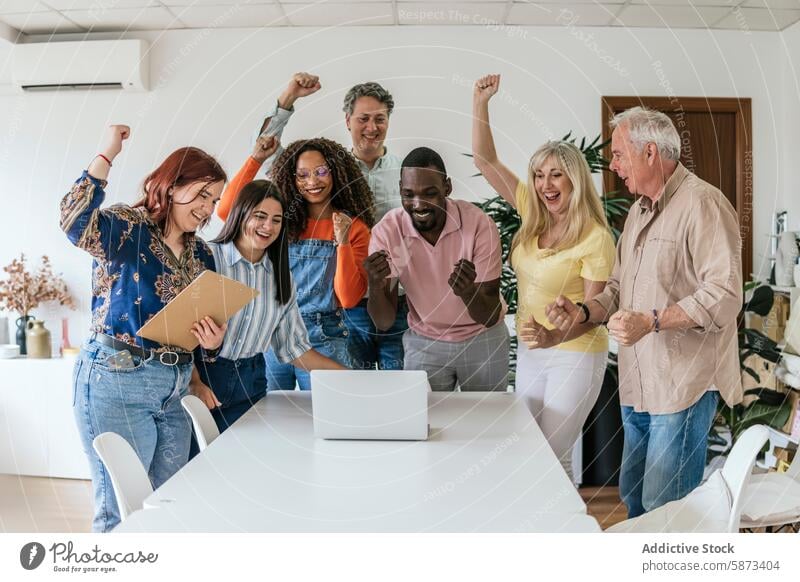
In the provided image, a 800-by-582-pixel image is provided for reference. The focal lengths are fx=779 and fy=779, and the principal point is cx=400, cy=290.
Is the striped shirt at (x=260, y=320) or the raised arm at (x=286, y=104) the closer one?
the striped shirt at (x=260, y=320)

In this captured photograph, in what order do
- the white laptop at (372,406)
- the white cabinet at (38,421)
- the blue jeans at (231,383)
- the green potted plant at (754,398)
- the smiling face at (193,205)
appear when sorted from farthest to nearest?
1. the white cabinet at (38,421)
2. the green potted plant at (754,398)
3. the blue jeans at (231,383)
4. the smiling face at (193,205)
5. the white laptop at (372,406)

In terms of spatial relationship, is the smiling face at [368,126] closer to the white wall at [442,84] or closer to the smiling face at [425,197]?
the white wall at [442,84]

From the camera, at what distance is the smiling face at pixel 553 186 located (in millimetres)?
2434

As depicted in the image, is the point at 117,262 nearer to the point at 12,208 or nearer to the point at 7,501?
the point at 12,208

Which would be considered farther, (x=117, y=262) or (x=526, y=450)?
(x=117, y=262)

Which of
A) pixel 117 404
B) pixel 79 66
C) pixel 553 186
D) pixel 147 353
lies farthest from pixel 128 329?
pixel 553 186

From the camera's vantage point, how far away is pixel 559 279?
237 centimetres

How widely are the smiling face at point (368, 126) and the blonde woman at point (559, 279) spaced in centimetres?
50

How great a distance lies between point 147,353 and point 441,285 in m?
0.94

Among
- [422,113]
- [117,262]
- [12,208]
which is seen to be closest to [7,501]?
[12,208]

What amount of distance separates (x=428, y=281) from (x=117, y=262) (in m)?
0.96

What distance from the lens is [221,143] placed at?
267cm

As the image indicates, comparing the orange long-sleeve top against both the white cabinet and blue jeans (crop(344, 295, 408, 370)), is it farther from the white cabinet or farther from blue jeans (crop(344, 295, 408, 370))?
the white cabinet

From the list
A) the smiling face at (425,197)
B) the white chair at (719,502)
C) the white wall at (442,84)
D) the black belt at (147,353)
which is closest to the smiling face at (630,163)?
the white wall at (442,84)
